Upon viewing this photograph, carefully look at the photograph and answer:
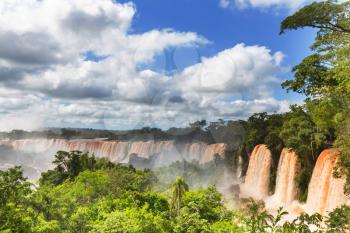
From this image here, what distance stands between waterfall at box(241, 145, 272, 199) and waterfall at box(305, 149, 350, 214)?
11565 millimetres

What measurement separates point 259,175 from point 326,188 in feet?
56.3

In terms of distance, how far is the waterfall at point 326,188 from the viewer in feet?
91.4

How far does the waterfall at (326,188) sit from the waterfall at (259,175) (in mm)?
11565

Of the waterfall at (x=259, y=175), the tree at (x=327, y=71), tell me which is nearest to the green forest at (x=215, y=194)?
the tree at (x=327, y=71)

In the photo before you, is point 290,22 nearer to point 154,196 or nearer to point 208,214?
point 208,214

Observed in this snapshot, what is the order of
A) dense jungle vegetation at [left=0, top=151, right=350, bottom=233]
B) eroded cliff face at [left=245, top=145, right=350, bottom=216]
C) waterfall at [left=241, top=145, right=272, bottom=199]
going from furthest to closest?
waterfall at [left=241, top=145, right=272, bottom=199] → eroded cliff face at [left=245, top=145, right=350, bottom=216] → dense jungle vegetation at [left=0, top=151, right=350, bottom=233]

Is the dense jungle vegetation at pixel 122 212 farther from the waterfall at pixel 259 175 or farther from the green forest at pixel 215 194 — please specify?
the waterfall at pixel 259 175

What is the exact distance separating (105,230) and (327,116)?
12224 millimetres

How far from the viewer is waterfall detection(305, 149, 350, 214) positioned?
91.4 ft

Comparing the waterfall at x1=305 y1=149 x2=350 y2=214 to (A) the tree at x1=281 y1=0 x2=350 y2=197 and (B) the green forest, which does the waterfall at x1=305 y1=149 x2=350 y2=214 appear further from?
(A) the tree at x1=281 y1=0 x2=350 y2=197

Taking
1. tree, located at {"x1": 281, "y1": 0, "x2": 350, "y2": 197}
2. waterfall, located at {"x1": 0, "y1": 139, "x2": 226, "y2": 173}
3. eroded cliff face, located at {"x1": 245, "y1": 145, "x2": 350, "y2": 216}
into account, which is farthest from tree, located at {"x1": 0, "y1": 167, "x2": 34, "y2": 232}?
waterfall, located at {"x1": 0, "y1": 139, "x2": 226, "y2": 173}

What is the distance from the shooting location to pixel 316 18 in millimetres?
20547

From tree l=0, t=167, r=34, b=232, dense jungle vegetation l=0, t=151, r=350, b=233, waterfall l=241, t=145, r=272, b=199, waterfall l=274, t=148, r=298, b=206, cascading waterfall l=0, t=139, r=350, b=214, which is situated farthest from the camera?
waterfall l=241, t=145, r=272, b=199

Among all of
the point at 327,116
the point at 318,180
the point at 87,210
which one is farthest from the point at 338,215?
the point at 318,180
